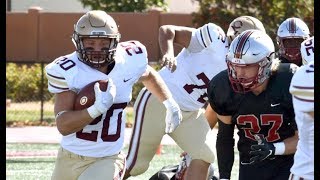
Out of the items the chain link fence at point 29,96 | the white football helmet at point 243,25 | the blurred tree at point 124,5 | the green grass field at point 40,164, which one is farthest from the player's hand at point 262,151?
the blurred tree at point 124,5

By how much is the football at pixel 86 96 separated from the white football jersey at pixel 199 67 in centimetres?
153

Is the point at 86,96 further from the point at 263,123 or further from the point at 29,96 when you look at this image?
the point at 29,96

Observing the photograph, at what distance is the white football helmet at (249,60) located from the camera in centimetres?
Answer: 466

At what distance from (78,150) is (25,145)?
581 cm

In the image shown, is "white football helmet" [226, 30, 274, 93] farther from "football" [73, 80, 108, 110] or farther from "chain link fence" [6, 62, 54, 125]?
"chain link fence" [6, 62, 54, 125]

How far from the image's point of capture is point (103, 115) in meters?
5.03

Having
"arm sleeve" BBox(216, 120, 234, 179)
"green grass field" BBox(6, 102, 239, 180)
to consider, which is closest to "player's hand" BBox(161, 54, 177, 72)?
"arm sleeve" BBox(216, 120, 234, 179)

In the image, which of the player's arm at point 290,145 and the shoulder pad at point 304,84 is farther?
the player's arm at point 290,145

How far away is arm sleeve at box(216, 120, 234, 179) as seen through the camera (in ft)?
16.8

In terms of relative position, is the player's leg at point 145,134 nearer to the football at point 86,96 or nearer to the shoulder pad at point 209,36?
the shoulder pad at point 209,36

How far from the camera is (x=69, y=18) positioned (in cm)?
2120

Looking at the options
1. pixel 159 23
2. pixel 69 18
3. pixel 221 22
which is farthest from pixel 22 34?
pixel 221 22

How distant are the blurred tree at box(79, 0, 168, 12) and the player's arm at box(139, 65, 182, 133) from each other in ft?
50.0
